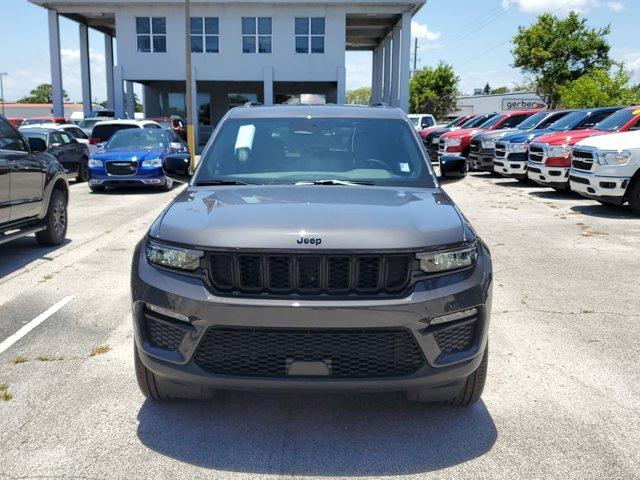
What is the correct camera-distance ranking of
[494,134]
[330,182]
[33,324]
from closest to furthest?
[330,182] → [33,324] → [494,134]

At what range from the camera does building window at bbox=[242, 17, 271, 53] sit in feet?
109

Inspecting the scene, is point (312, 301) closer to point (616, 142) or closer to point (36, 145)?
point (36, 145)

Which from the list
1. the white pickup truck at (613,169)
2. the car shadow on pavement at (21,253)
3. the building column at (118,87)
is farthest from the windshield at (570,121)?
the building column at (118,87)

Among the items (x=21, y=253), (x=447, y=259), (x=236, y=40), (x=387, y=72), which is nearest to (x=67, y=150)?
(x=21, y=253)

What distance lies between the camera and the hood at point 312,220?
3184 millimetres

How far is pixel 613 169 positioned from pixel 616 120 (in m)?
3.07

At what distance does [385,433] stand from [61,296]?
4.02m

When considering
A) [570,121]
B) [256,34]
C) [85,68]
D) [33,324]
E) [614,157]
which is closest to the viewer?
[33,324]

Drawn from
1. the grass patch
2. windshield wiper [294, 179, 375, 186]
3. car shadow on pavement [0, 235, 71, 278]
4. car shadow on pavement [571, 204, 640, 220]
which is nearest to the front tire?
car shadow on pavement [0, 235, 71, 278]

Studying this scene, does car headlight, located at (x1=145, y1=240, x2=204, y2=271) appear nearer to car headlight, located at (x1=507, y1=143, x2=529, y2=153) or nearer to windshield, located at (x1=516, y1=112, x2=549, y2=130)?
car headlight, located at (x1=507, y1=143, x2=529, y2=153)

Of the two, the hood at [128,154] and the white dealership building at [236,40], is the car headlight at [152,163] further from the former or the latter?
the white dealership building at [236,40]

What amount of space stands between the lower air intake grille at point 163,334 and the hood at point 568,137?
40.9 ft

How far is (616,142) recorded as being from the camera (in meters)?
11.4

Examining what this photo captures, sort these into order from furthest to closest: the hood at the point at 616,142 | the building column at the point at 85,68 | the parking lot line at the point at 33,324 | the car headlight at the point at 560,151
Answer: the building column at the point at 85,68
the car headlight at the point at 560,151
the hood at the point at 616,142
the parking lot line at the point at 33,324
